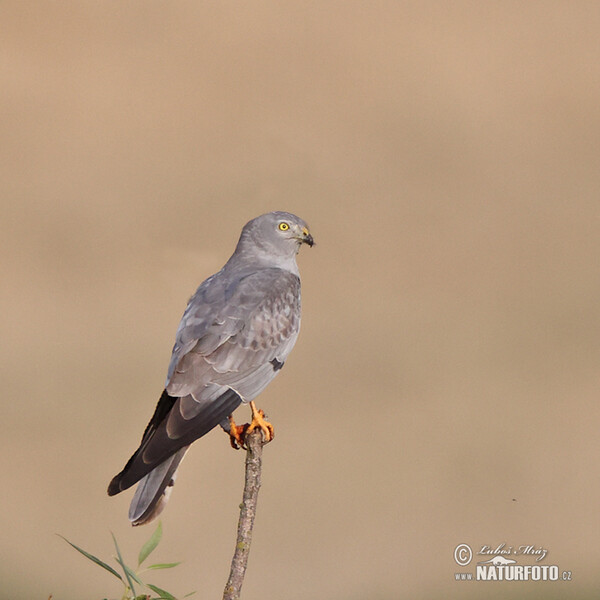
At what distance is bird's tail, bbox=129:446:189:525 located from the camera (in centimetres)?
365

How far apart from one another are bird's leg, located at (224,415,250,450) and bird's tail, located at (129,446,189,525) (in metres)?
0.62

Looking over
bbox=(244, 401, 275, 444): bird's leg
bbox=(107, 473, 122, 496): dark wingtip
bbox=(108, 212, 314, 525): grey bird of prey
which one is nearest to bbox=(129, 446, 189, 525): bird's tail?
bbox=(108, 212, 314, 525): grey bird of prey

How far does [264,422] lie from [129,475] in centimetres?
96

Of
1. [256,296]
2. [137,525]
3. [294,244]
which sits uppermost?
[294,244]

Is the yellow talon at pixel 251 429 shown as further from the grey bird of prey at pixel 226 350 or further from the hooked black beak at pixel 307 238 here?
the hooked black beak at pixel 307 238

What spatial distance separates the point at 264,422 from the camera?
14.0 feet

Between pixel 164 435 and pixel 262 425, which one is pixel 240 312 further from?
pixel 164 435

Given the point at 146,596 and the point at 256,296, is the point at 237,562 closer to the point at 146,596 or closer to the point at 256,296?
the point at 146,596

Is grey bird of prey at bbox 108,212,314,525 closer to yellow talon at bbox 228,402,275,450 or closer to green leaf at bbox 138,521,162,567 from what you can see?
yellow talon at bbox 228,402,275,450

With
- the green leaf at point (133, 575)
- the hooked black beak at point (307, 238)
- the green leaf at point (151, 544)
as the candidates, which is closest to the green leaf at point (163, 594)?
the green leaf at point (133, 575)

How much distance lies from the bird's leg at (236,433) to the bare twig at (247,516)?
37cm

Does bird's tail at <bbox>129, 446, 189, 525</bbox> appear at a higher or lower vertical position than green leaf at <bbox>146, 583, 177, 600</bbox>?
higher

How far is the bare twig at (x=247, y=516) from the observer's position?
9.56 feet

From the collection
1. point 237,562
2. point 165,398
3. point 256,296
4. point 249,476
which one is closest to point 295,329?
point 256,296
